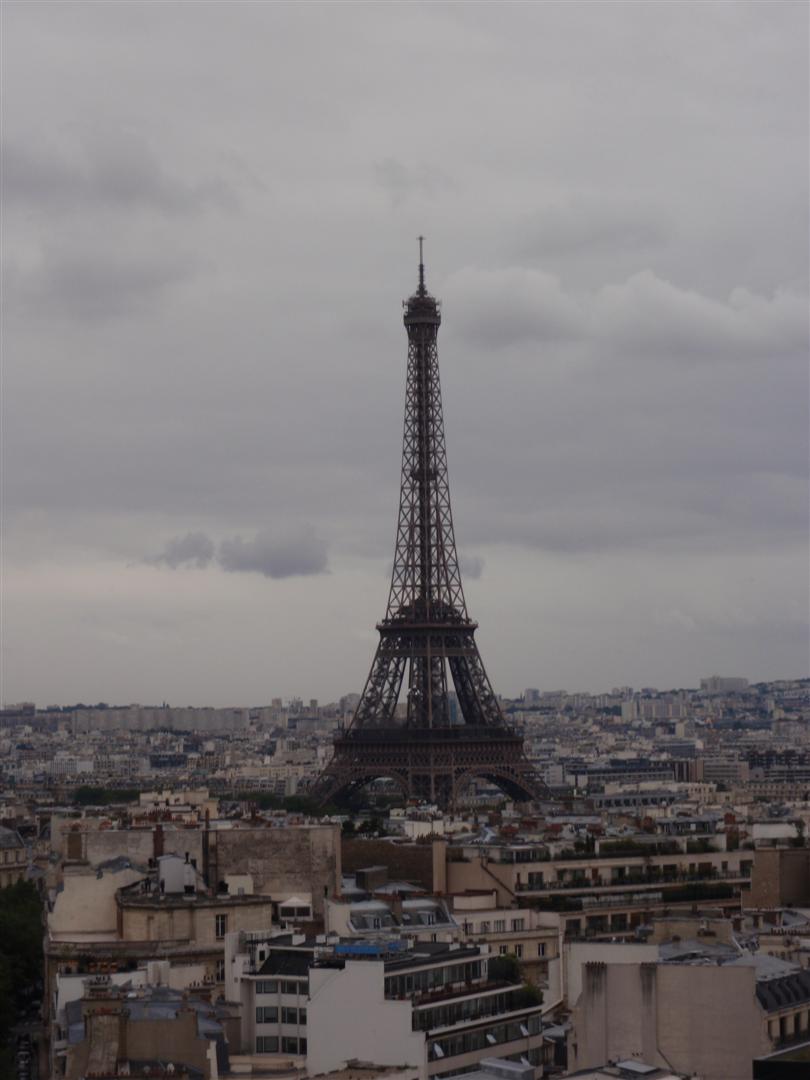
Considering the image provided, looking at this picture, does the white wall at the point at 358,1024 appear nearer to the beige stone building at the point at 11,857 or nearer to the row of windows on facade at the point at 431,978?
the row of windows on facade at the point at 431,978

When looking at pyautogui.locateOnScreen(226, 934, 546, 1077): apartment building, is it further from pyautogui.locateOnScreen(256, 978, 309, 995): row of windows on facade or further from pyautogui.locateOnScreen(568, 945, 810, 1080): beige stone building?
pyautogui.locateOnScreen(568, 945, 810, 1080): beige stone building

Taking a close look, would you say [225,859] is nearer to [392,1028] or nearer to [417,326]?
[392,1028]

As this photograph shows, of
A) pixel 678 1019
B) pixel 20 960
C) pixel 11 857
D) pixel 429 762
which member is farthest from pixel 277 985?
pixel 429 762

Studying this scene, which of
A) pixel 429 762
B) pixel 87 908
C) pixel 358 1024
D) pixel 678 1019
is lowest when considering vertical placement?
pixel 358 1024


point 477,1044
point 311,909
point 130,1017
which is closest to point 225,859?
point 311,909

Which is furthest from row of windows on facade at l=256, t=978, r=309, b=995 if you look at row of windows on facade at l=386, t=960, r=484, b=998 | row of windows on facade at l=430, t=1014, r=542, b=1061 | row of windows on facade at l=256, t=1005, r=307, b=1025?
row of windows on facade at l=430, t=1014, r=542, b=1061

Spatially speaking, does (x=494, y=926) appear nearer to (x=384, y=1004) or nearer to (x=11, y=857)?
(x=384, y=1004)

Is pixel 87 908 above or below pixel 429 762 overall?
below
